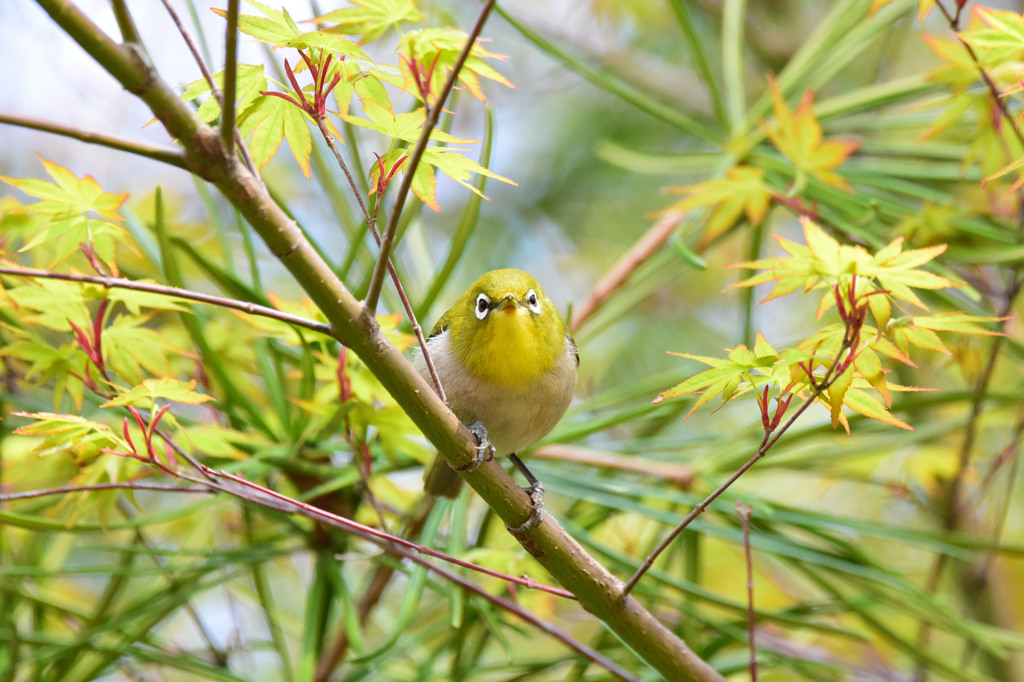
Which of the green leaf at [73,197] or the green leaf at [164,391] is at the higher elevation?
the green leaf at [73,197]

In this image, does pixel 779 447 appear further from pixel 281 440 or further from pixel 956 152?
pixel 281 440

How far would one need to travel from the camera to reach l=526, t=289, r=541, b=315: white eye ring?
2059mm

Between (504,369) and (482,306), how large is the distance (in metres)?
0.18

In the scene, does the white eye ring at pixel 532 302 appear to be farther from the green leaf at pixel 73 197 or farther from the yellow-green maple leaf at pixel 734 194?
the green leaf at pixel 73 197

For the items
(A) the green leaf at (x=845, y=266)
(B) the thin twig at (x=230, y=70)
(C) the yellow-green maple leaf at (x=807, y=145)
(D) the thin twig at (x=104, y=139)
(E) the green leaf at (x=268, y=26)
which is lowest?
(D) the thin twig at (x=104, y=139)

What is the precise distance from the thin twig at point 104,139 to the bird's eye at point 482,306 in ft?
3.46

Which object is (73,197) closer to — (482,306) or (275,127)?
(275,127)

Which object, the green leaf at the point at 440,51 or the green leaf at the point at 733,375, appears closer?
the green leaf at the point at 733,375

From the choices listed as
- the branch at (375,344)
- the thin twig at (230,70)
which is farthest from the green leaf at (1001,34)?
the thin twig at (230,70)

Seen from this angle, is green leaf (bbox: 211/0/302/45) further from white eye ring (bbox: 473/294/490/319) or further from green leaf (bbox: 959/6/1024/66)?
green leaf (bbox: 959/6/1024/66)

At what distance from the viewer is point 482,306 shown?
2.04 m

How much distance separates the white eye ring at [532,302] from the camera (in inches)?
81.0

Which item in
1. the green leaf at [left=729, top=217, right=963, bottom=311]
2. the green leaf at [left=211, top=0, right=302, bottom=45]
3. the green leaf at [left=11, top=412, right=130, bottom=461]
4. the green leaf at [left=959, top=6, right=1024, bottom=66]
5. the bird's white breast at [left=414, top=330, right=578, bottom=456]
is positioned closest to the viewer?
the green leaf at [left=729, top=217, right=963, bottom=311]

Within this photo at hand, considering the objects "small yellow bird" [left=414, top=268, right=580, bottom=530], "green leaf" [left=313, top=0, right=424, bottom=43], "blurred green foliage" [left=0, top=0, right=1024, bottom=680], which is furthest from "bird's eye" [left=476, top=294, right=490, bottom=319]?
"green leaf" [left=313, top=0, right=424, bottom=43]
